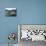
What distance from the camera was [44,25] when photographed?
7.38 ft

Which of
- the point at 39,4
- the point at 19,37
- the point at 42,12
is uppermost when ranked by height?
the point at 39,4

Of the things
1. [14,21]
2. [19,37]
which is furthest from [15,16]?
[19,37]

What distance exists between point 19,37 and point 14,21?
0.32m

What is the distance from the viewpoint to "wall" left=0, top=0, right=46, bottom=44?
229 centimetres

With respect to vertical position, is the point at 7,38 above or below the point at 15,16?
below

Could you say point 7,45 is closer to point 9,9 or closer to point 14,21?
point 14,21

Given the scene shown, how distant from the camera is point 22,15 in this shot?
2.30m

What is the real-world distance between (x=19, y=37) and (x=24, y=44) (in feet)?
0.52

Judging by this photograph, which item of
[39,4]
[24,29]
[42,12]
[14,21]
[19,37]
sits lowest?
[19,37]

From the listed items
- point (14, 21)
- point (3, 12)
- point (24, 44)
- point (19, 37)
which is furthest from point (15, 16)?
point (24, 44)

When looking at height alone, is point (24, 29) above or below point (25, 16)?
below

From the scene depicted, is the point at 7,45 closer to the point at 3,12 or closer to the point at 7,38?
the point at 7,38

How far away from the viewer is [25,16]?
230 centimetres

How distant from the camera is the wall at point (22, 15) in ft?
7.50
